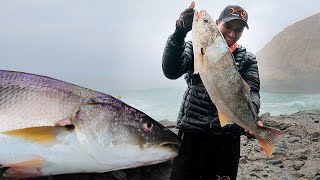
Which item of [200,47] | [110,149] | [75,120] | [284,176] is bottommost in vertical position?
[284,176]

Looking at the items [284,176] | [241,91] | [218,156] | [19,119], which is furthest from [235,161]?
[284,176]

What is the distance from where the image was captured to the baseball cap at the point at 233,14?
3748 millimetres

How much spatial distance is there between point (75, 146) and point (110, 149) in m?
0.15

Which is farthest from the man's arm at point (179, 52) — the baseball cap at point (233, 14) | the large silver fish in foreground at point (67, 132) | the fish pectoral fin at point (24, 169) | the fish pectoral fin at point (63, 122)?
the fish pectoral fin at point (24, 169)

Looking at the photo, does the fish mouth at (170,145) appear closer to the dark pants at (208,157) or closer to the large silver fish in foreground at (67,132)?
the large silver fish in foreground at (67,132)

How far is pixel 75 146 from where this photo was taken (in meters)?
1.68

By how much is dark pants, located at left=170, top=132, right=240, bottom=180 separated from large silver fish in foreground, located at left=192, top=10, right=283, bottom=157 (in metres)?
0.74

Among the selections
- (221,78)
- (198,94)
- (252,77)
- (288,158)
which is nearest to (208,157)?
(198,94)

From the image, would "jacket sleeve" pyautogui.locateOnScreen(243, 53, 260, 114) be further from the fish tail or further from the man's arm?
the fish tail

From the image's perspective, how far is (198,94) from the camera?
150 inches

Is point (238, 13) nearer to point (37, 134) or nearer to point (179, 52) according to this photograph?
point (179, 52)

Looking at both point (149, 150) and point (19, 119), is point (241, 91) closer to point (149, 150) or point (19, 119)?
point (149, 150)

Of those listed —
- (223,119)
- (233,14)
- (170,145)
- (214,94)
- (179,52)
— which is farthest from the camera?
(233,14)

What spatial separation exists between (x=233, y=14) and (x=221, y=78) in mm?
980
